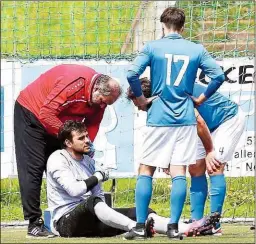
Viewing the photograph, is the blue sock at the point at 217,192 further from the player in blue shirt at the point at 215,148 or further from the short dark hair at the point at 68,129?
the short dark hair at the point at 68,129

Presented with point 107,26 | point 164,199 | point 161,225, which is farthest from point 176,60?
point 107,26

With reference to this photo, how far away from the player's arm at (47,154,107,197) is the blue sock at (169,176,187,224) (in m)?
0.55

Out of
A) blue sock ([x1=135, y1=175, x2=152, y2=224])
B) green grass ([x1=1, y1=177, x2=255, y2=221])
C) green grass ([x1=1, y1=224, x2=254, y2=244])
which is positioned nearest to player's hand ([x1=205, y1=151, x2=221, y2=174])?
green grass ([x1=1, y1=224, x2=254, y2=244])

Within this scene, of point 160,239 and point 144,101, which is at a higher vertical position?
point 144,101

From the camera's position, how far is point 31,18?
47.9ft

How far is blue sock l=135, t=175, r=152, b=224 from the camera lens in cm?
945

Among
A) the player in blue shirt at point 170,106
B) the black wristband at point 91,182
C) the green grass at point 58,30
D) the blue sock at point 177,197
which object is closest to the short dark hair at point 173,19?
the player in blue shirt at point 170,106

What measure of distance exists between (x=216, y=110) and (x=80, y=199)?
144 centimetres

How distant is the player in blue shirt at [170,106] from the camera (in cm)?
945

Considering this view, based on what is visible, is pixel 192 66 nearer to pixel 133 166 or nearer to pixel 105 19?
pixel 133 166

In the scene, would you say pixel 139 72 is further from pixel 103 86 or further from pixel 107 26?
pixel 107 26

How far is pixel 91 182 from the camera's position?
9477 millimetres

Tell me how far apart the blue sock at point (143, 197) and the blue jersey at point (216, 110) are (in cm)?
100

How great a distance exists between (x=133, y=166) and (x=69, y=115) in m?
3.07
